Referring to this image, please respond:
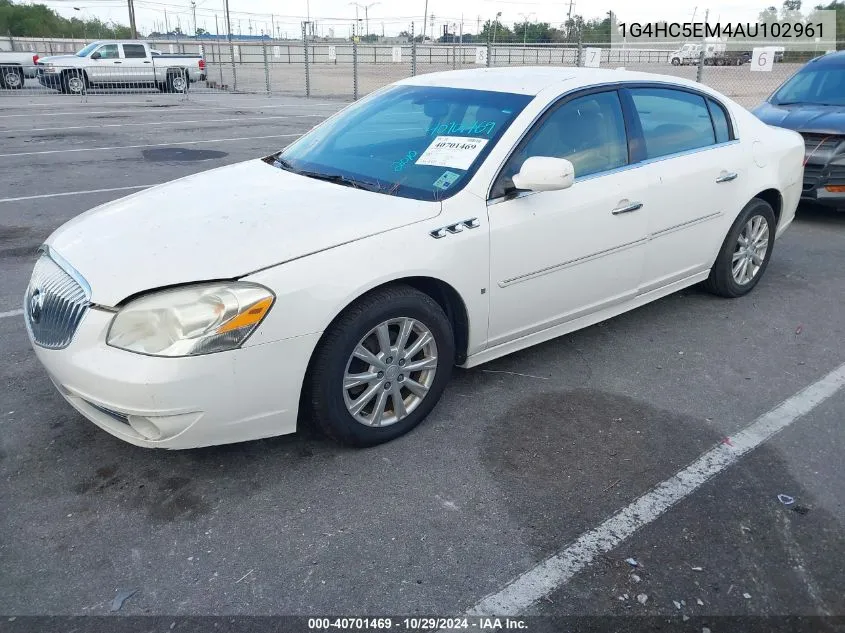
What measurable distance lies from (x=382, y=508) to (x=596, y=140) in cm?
235

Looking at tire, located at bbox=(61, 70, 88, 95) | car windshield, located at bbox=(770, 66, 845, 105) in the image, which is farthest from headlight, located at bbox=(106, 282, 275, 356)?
tire, located at bbox=(61, 70, 88, 95)

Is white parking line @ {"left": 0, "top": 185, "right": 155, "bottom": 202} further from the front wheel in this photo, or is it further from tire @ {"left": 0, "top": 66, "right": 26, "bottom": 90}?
tire @ {"left": 0, "top": 66, "right": 26, "bottom": 90}

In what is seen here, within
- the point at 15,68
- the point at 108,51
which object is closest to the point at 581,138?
the point at 108,51

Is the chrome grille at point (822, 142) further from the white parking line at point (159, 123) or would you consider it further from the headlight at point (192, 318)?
the white parking line at point (159, 123)

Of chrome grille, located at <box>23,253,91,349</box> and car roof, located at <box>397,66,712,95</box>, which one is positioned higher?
car roof, located at <box>397,66,712,95</box>

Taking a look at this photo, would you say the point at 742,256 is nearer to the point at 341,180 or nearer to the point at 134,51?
the point at 341,180

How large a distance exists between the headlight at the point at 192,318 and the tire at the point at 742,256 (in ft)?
11.6

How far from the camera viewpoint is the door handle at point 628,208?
398 centimetres

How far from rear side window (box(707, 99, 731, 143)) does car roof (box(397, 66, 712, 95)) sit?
1.51ft

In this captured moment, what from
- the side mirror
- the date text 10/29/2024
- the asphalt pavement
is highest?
the side mirror

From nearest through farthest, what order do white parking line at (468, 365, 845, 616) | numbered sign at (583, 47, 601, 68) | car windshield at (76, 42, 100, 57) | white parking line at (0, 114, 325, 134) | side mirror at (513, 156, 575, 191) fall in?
white parking line at (468, 365, 845, 616), side mirror at (513, 156, 575, 191), white parking line at (0, 114, 325, 134), numbered sign at (583, 47, 601, 68), car windshield at (76, 42, 100, 57)

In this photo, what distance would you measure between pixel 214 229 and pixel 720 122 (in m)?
3.51

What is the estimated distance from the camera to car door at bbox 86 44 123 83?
23.8m

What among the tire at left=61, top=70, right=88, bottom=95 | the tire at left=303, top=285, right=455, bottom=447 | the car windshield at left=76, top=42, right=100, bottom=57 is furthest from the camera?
the car windshield at left=76, top=42, right=100, bottom=57
